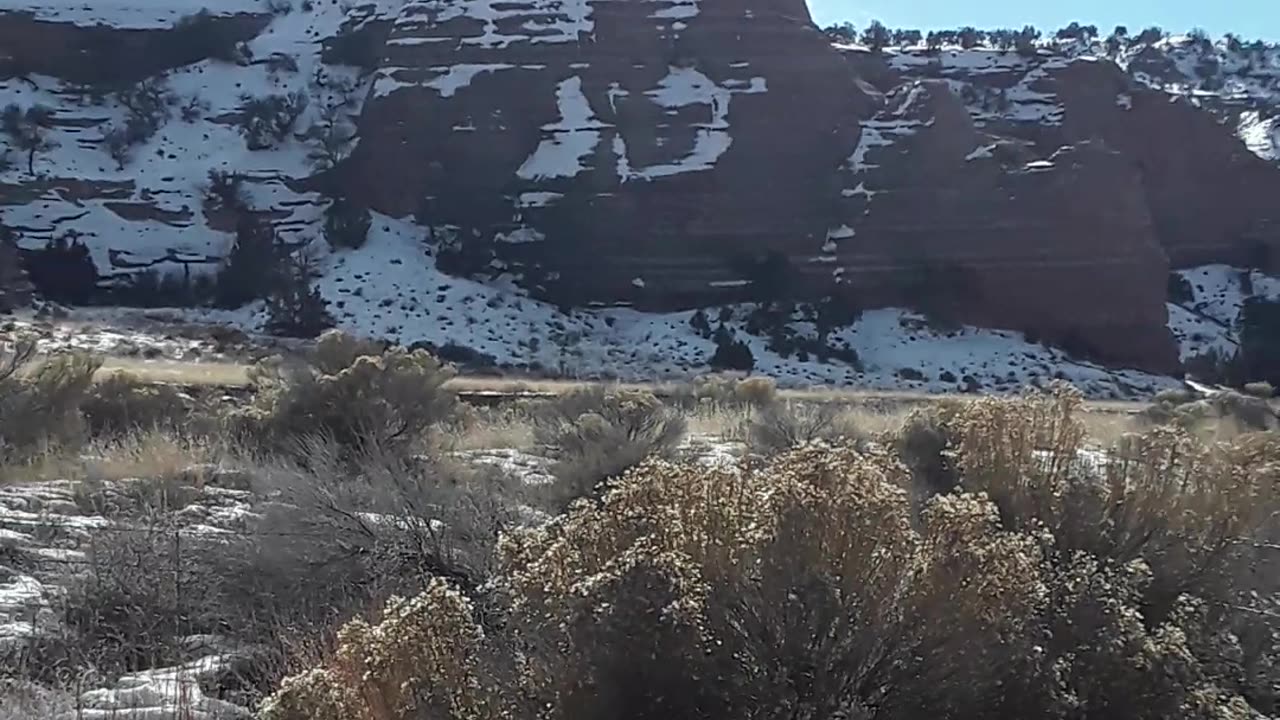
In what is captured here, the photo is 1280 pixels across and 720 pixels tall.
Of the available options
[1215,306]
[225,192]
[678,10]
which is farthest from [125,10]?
[1215,306]

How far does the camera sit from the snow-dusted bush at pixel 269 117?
63.6 meters

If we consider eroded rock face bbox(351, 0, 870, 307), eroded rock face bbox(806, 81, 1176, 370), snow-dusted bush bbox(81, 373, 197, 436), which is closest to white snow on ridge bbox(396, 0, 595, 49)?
eroded rock face bbox(351, 0, 870, 307)

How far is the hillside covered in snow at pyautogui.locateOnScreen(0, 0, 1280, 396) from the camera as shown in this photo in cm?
4978

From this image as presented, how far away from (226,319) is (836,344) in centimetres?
2304

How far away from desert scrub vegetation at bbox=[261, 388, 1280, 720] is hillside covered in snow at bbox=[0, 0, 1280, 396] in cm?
3597

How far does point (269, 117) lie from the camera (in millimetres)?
64812

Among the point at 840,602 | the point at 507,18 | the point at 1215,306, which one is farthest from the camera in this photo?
the point at 507,18

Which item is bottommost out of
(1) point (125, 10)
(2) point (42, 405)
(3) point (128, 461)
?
(1) point (125, 10)

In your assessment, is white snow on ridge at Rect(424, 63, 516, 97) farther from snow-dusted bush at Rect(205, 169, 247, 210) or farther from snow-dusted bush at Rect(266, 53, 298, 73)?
snow-dusted bush at Rect(266, 53, 298, 73)

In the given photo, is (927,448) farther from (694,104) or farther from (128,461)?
(694,104)

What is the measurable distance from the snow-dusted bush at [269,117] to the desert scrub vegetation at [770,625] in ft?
209

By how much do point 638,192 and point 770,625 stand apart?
5213 centimetres

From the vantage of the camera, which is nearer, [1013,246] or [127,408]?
[127,408]

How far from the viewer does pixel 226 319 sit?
4738cm
